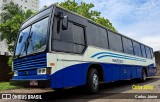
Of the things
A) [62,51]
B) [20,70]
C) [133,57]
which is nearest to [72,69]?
[62,51]

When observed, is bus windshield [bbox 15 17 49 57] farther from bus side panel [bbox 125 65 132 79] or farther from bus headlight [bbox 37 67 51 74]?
bus side panel [bbox 125 65 132 79]

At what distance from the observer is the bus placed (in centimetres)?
673

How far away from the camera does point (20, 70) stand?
7.61 metres

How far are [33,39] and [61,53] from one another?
1140 millimetres

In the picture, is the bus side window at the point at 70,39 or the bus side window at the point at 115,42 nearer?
the bus side window at the point at 70,39

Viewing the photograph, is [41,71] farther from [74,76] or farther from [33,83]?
[74,76]

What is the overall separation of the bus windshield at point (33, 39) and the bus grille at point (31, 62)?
0.68ft

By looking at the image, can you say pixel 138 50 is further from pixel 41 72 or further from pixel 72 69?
pixel 41 72

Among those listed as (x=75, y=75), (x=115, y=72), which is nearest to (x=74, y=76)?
(x=75, y=75)

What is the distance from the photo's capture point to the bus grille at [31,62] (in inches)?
263

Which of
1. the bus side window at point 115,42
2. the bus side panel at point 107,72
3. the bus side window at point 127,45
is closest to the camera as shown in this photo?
the bus side panel at point 107,72

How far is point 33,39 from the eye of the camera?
742 centimetres

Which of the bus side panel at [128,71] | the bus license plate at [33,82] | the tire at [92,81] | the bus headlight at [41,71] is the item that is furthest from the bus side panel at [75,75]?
the bus side panel at [128,71]

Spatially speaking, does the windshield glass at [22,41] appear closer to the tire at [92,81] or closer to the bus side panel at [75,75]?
the bus side panel at [75,75]
